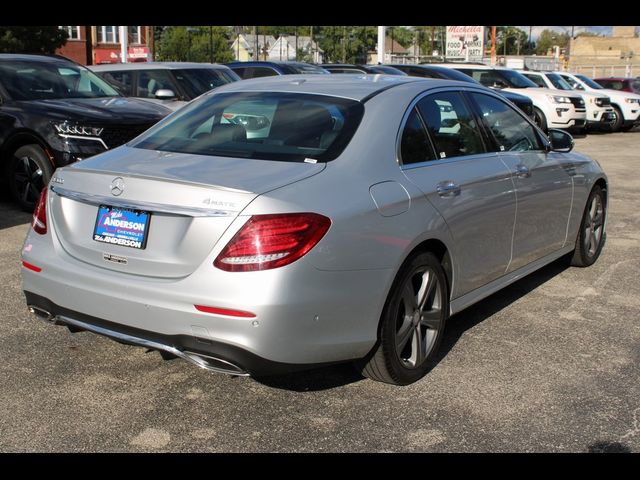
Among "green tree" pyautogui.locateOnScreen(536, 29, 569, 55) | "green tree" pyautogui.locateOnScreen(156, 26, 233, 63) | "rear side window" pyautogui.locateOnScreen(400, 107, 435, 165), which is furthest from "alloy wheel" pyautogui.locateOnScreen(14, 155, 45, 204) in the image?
"green tree" pyautogui.locateOnScreen(536, 29, 569, 55)

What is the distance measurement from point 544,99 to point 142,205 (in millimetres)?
17555

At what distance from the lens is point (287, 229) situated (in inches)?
133

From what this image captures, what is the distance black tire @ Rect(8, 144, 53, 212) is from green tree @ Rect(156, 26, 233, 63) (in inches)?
2485

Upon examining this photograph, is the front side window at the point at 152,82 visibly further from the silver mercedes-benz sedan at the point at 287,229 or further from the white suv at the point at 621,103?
the white suv at the point at 621,103

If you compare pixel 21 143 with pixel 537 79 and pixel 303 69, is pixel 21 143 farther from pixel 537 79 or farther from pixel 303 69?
pixel 537 79

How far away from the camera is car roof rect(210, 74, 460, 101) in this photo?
446 centimetres

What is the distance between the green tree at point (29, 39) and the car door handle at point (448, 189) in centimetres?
3510

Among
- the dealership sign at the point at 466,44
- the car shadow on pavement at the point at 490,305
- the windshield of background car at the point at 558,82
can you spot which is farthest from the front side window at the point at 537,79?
the dealership sign at the point at 466,44

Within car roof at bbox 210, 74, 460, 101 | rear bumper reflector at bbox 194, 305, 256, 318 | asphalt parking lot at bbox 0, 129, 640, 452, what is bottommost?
asphalt parking lot at bbox 0, 129, 640, 452

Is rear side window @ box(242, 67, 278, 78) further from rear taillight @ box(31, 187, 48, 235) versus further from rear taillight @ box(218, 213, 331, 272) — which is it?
rear taillight @ box(218, 213, 331, 272)

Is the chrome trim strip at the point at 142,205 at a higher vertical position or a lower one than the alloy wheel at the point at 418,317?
higher

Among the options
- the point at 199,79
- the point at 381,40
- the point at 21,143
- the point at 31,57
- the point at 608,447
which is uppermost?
the point at 381,40

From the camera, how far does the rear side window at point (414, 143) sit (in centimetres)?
420

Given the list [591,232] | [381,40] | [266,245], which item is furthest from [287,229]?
[381,40]
